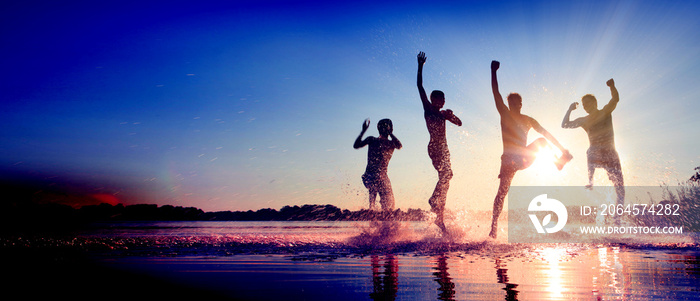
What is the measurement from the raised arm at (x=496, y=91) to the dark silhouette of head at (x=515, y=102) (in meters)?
0.13

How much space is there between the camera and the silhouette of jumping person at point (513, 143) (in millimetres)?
7629

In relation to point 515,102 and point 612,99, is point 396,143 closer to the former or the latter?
point 515,102

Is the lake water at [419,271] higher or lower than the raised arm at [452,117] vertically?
lower

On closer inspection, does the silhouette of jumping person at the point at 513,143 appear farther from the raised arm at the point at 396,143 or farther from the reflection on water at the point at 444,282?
the reflection on water at the point at 444,282

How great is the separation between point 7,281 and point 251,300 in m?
2.24

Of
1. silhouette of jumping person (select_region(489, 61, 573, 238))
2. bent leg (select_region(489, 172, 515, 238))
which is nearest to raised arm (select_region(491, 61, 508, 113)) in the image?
silhouette of jumping person (select_region(489, 61, 573, 238))

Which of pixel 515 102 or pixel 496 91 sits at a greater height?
pixel 496 91

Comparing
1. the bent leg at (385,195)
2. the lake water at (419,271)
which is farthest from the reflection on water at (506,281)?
the bent leg at (385,195)

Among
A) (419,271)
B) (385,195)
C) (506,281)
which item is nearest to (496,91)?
(385,195)

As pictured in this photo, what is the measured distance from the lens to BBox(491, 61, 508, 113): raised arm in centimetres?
797

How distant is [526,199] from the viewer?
29.9 ft

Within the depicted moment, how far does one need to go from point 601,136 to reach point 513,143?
2.78 meters

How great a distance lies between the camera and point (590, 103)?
9.20 m

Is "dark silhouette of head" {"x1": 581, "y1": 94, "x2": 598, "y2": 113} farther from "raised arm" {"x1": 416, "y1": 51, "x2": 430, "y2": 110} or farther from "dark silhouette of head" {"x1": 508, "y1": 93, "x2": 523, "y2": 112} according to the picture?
"raised arm" {"x1": 416, "y1": 51, "x2": 430, "y2": 110}
